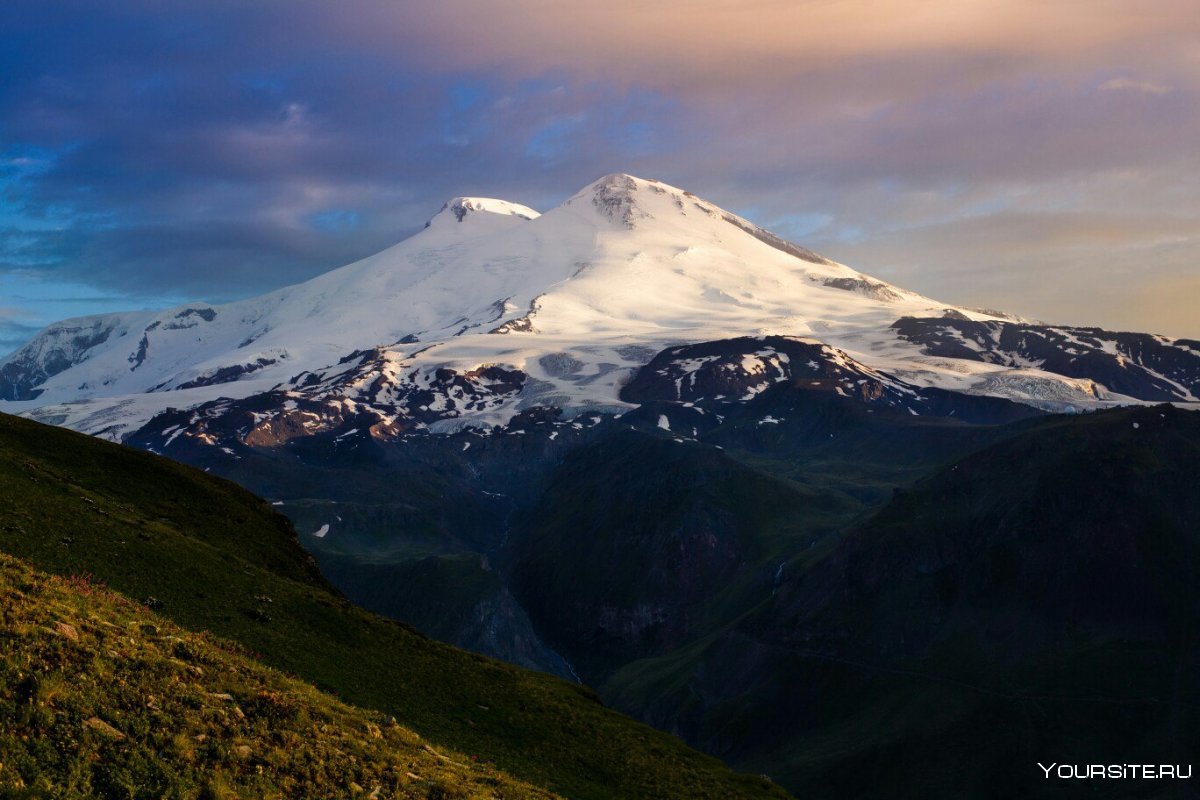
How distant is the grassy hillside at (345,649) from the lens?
56156 mm

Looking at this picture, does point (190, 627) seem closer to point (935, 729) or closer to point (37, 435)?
point (37, 435)

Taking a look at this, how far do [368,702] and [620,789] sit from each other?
1454 cm

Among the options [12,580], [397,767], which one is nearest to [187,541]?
[12,580]

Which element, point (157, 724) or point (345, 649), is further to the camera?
point (345, 649)

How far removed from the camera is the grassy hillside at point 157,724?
93.6 feet

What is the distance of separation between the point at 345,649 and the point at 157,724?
32.1m

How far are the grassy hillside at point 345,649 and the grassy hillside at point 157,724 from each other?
621 inches

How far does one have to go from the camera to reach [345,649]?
206 feet

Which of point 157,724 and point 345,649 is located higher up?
point 157,724

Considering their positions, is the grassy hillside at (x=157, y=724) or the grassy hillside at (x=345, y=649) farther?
the grassy hillside at (x=345, y=649)

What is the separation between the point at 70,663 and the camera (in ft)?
104

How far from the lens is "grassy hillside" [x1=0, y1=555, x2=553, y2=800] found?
28516mm

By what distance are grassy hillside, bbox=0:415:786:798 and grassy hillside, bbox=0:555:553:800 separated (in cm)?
1578

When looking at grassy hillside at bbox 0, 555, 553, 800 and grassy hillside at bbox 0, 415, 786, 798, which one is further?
grassy hillside at bbox 0, 415, 786, 798
